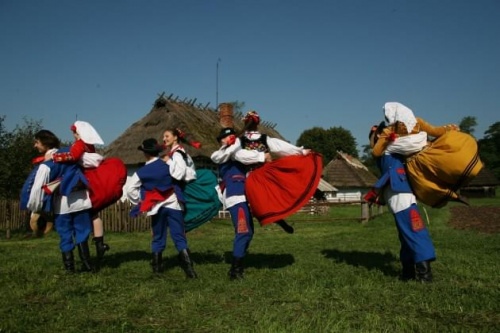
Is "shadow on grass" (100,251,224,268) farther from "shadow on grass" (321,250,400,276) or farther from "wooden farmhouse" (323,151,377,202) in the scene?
→ "wooden farmhouse" (323,151,377,202)

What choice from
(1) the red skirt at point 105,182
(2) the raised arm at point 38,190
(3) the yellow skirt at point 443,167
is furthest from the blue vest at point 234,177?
(2) the raised arm at point 38,190

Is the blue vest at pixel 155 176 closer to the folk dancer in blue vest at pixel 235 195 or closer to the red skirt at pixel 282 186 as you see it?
the folk dancer in blue vest at pixel 235 195

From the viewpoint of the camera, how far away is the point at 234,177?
5285mm

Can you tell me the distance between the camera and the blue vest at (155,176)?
5.51 meters

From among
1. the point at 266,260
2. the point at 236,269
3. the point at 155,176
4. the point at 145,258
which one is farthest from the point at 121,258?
the point at 236,269

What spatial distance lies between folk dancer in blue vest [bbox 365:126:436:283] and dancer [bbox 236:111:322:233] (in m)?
0.86

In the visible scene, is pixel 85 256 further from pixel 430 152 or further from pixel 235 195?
pixel 430 152

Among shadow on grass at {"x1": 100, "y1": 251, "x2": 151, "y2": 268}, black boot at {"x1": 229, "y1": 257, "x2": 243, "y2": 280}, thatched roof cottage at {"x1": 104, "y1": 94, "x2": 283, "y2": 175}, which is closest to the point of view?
black boot at {"x1": 229, "y1": 257, "x2": 243, "y2": 280}

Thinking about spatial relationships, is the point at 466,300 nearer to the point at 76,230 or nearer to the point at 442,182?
the point at 442,182

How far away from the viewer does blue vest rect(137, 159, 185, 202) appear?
5.51 meters

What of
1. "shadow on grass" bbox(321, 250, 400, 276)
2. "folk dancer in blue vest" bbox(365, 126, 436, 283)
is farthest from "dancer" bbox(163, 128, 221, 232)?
"folk dancer in blue vest" bbox(365, 126, 436, 283)

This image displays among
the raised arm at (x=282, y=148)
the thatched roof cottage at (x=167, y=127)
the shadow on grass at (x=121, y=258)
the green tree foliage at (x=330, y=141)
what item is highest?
the green tree foliage at (x=330, y=141)

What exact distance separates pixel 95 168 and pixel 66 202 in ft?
2.11

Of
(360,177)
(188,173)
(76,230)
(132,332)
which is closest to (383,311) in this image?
(132,332)
